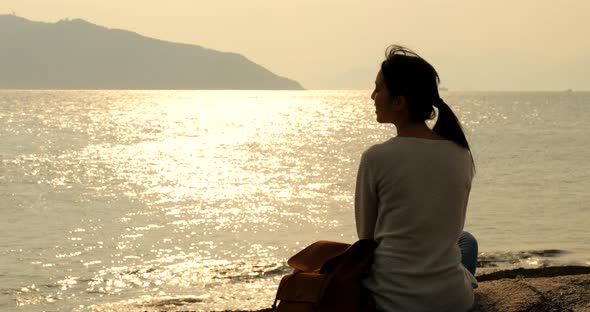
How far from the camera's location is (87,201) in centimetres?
3412

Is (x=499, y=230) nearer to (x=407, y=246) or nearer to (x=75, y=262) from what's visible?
(x=75, y=262)

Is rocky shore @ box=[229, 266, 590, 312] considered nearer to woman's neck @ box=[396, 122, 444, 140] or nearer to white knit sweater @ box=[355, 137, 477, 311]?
white knit sweater @ box=[355, 137, 477, 311]

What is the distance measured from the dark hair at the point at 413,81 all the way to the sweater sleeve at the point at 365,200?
1.27 feet

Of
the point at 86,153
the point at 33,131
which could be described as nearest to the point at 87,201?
the point at 86,153

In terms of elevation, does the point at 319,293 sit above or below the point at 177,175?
above

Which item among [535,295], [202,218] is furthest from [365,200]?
[202,218]

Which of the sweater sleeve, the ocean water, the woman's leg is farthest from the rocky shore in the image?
the ocean water

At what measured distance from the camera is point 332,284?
194 inches

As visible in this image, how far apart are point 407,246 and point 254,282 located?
41.0 feet

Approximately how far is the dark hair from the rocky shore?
1.75m

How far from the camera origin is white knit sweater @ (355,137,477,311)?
4.95 metres

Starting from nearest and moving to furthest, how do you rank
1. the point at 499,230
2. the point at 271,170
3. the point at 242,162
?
the point at 499,230 → the point at 271,170 → the point at 242,162

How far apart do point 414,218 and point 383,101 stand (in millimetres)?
686

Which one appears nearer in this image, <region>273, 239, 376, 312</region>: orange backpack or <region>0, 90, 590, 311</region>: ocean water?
<region>273, 239, 376, 312</region>: orange backpack
